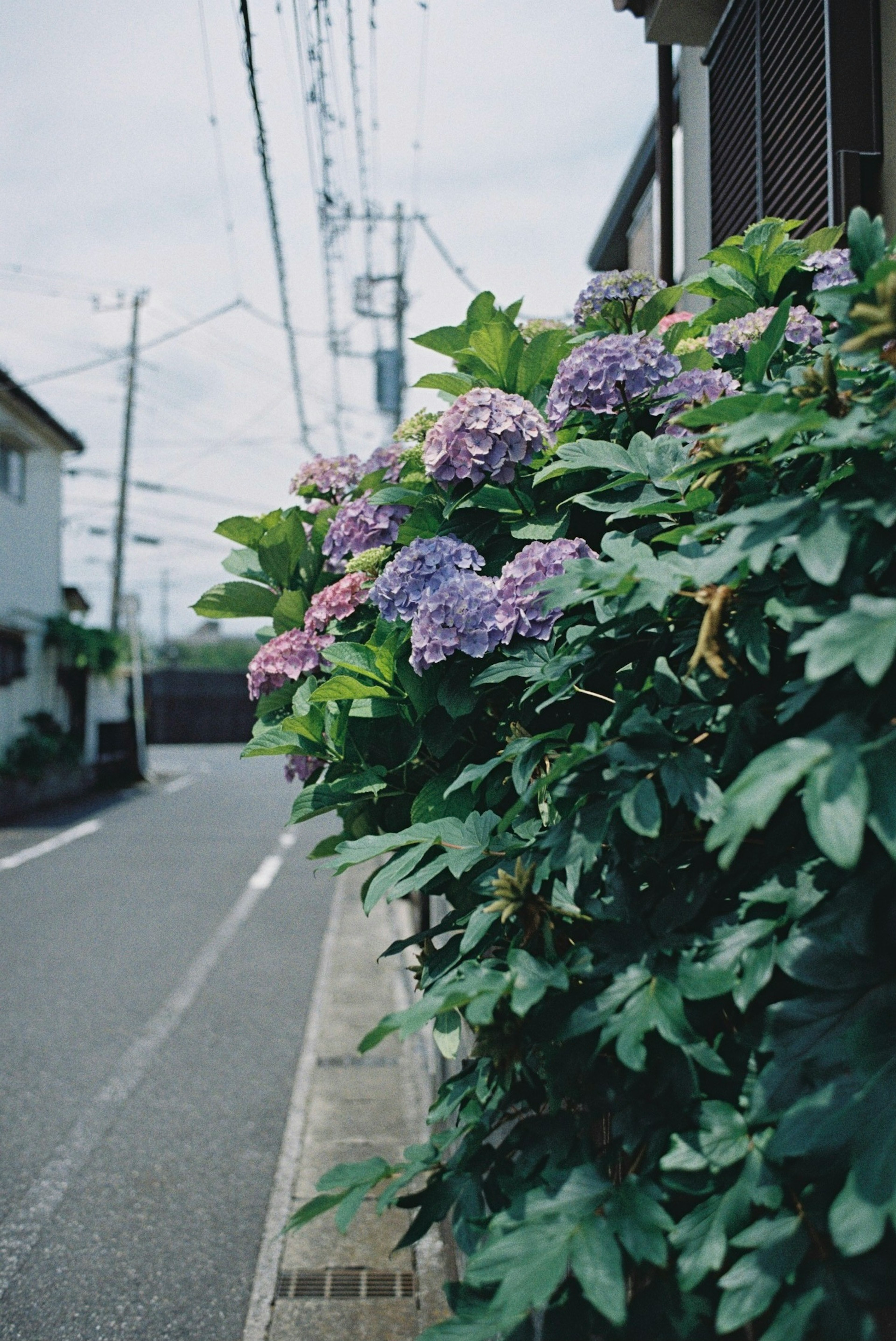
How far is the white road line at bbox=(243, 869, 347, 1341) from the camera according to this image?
3506mm

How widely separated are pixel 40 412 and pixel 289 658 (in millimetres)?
21507

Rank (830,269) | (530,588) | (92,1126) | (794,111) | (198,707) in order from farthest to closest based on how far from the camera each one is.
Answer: (198,707)
(92,1126)
(794,111)
(830,269)
(530,588)

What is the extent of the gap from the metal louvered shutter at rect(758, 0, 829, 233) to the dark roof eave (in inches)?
718

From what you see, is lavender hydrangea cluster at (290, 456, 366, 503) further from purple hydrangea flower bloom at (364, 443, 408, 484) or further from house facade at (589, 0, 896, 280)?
house facade at (589, 0, 896, 280)

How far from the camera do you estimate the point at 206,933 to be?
30.3ft

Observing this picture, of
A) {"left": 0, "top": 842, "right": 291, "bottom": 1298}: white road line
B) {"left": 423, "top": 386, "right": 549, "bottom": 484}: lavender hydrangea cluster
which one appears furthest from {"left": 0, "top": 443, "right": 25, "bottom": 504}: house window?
{"left": 423, "top": 386, "right": 549, "bottom": 484}: lavender hydrangea cluster

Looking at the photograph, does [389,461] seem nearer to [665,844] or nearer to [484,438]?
[484,438]

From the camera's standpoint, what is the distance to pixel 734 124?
4.86m

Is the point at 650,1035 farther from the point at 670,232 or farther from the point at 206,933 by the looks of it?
the point at 206,933

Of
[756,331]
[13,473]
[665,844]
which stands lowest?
[665,844]

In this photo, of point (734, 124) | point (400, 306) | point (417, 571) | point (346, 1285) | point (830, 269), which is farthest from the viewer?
point (400, 306)

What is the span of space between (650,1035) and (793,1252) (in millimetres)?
349

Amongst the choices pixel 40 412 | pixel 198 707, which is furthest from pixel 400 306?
pixel 198 707

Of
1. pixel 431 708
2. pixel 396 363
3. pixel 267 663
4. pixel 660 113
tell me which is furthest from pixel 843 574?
pixel 396 363
